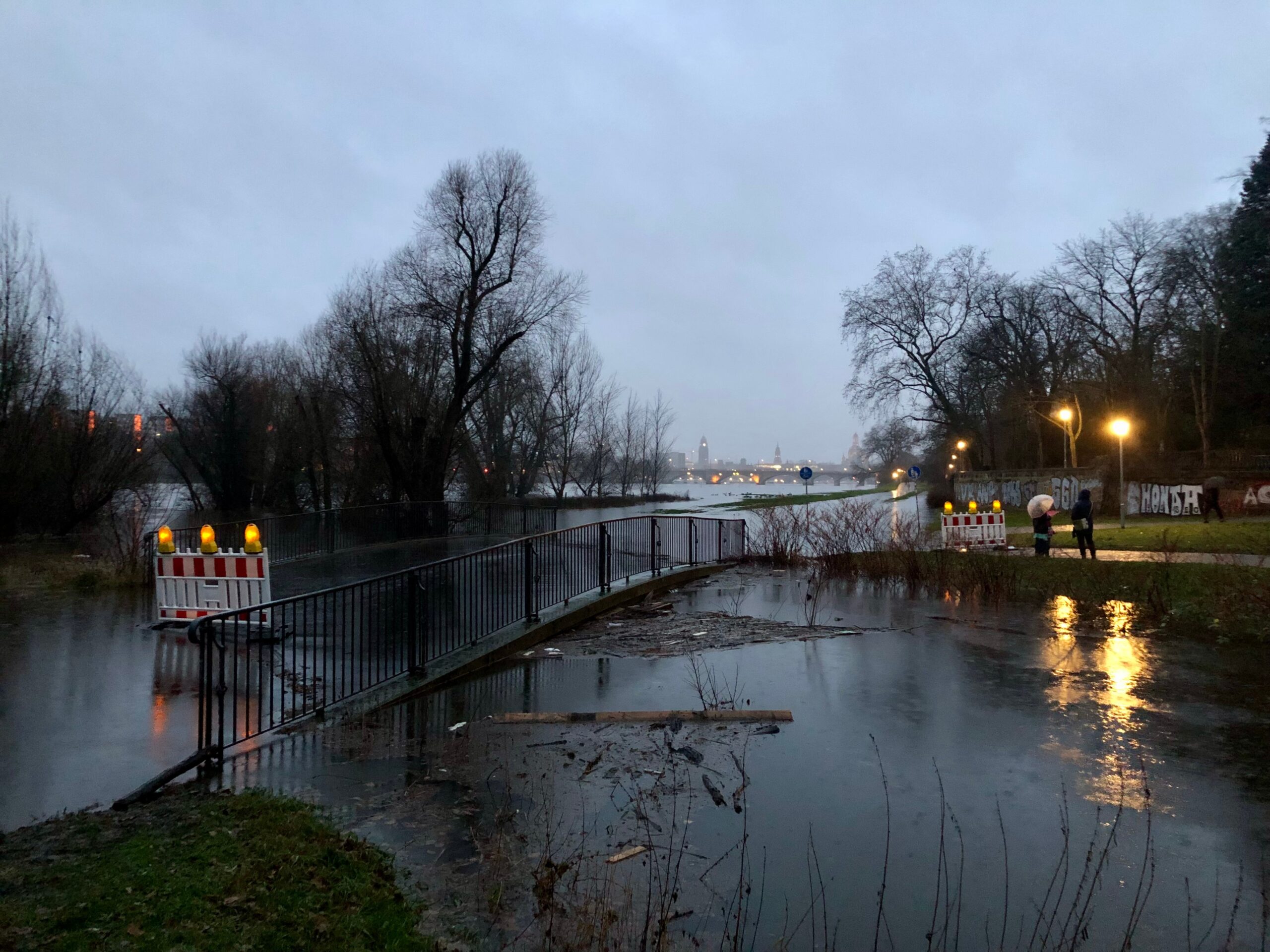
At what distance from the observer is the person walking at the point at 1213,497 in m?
29.3

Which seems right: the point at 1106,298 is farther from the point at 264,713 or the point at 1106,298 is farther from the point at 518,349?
the point at 264,713

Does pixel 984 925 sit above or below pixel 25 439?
below

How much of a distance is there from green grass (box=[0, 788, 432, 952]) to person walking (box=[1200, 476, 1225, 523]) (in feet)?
104

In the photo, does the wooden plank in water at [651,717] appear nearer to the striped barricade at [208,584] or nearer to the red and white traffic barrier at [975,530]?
the striped barricade at [208,584]

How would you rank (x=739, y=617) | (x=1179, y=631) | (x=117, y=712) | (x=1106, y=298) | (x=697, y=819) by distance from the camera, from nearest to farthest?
1. (x=697, y=819)
2. (x=117, y=712)
3. (x=1179, y=631)
4. (x=739, y=617)
5. (x=1106, y=298)

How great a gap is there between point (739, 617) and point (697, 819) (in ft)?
23.2

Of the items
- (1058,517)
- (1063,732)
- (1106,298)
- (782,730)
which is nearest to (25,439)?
(782,730)

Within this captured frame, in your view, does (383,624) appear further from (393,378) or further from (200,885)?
(393,378)

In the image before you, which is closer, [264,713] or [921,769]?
[921,769]

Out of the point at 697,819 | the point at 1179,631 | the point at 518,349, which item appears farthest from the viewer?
the point at 518,349

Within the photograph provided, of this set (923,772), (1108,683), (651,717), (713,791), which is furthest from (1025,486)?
(713,791)

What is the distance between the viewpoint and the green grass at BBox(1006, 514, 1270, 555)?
58.5 feet

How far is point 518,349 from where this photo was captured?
41.8m

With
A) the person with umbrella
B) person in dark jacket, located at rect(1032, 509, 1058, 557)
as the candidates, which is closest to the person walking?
the person with umbrella
